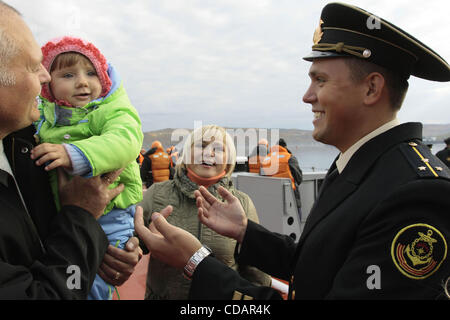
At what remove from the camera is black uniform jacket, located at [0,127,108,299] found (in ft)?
3.31

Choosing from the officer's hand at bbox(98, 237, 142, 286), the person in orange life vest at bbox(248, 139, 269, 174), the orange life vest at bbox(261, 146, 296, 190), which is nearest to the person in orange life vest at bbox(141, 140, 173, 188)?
the person in orange life vest at bbox(248, 139, 269, 174)

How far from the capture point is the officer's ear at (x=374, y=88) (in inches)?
59.0

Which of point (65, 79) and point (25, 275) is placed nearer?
point (25, 275)

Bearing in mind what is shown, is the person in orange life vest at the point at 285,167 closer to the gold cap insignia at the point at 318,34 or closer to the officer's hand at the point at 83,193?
the gold cap insignia at the point at 318,34

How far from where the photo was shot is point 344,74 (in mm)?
1556

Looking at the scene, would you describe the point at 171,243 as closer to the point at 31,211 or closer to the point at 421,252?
the point at 31,211

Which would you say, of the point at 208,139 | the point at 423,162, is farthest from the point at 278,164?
the point at 423,162

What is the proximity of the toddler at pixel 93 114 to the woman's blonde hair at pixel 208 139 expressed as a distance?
0.97 m

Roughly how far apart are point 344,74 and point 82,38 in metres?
1.46

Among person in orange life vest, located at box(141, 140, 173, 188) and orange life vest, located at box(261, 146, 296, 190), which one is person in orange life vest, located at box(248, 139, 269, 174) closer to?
orange life vest, located at box(261, 146, 296, 190)

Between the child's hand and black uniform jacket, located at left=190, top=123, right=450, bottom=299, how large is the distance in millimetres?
755

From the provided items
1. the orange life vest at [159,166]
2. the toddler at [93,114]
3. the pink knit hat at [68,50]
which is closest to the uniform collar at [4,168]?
the toddler at [93,114]

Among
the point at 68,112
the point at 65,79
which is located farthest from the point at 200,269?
the point at 65,79
